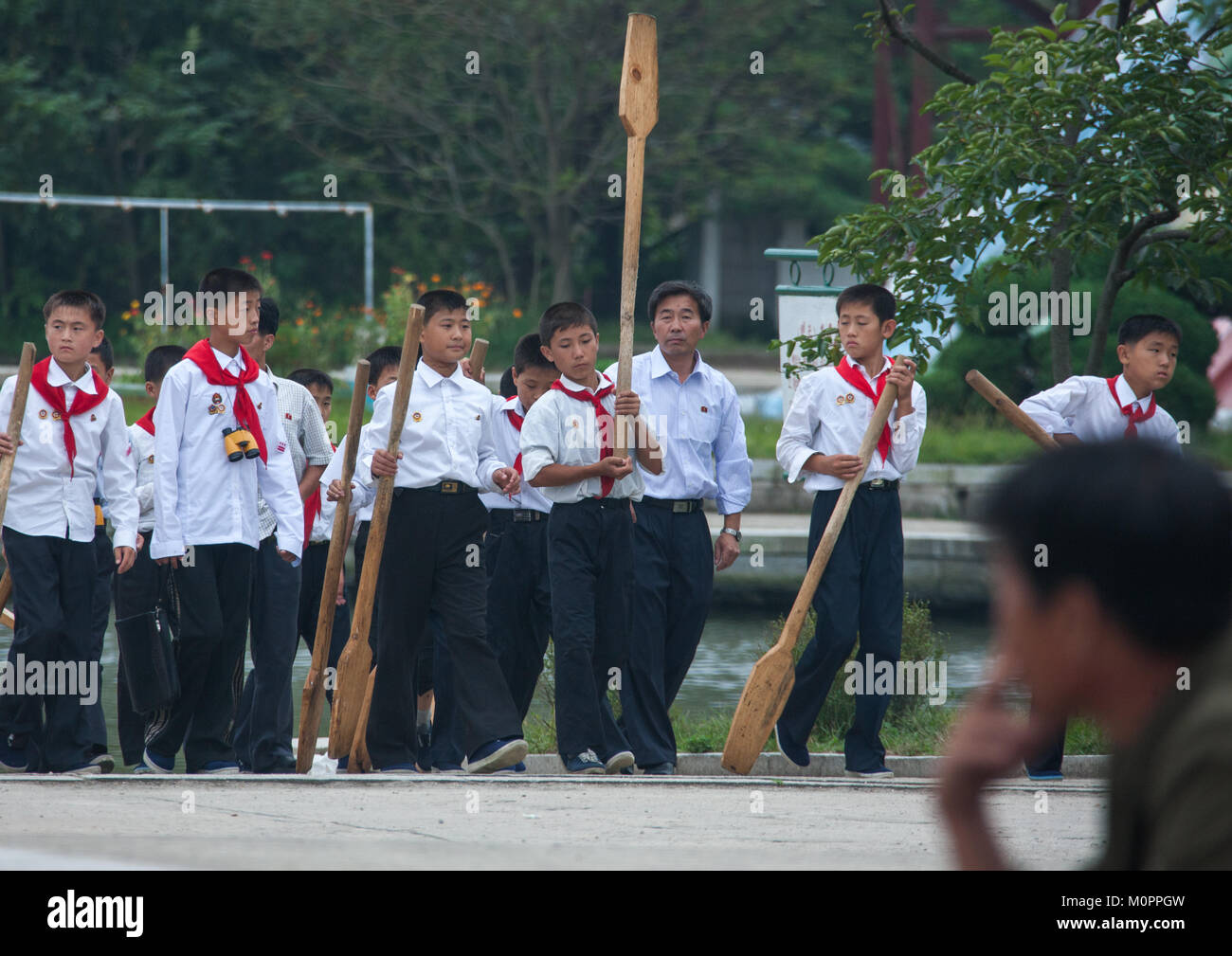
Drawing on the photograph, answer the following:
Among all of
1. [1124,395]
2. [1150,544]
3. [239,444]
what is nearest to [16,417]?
[239,444]

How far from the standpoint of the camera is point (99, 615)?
23.6ft

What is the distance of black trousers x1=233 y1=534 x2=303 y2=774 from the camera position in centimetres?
735

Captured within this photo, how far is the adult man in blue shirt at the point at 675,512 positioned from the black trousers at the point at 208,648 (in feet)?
5.15

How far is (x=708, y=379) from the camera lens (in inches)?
297

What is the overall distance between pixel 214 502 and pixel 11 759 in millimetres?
1428

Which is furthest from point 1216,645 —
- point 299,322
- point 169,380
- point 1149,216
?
point 299,322

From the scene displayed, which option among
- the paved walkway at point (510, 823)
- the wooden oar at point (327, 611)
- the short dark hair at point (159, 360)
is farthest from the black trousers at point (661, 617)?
the short dark hair at point (159, 360)

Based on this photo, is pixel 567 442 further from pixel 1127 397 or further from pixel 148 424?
pixel 1127 397

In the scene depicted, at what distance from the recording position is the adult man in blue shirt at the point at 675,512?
7.03 metres

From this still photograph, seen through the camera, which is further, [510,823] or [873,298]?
[873,298]

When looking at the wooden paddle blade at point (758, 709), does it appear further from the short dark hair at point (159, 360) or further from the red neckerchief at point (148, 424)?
the short dark hair at point (159, 360)

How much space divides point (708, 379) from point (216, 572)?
221cm

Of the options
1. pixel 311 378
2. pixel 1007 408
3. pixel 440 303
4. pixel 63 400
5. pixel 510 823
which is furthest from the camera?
pixel 311 378

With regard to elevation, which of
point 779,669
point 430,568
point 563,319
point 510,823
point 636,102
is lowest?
point 510,823
